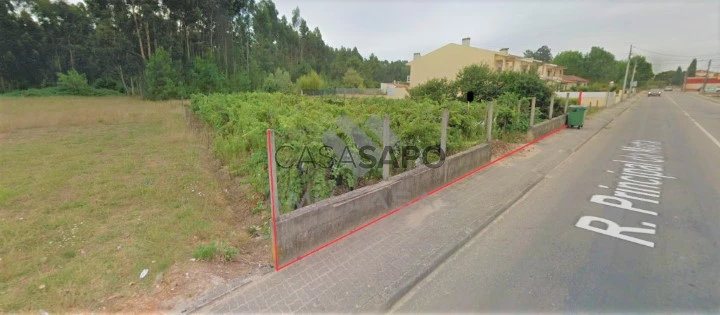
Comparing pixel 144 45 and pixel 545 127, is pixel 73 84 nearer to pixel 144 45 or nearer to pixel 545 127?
pixel 144 45

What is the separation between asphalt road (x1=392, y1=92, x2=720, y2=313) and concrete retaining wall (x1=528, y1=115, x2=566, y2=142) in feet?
14.5

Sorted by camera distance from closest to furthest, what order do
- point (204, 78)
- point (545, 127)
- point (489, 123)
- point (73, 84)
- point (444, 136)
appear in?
1. point (444, 136)
2. point (489, 123)
3. point (545, 127)
4. point (204, 78)
5. point (73, 84)

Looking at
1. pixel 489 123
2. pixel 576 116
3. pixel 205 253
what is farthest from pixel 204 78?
pixel 205 253

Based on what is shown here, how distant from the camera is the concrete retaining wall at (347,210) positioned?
311cm

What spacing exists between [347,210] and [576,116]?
48.1 ft

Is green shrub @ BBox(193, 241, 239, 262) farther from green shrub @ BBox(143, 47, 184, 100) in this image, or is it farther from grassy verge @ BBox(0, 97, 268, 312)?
green shrub @ BBox(143, 47, 184, 100)

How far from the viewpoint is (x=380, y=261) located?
10.6 feet

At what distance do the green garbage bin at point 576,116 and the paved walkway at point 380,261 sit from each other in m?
11.1

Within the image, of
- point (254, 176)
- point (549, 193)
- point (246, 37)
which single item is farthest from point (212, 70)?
point (549, 193)

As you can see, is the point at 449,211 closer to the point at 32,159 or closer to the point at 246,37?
the point at 32,159

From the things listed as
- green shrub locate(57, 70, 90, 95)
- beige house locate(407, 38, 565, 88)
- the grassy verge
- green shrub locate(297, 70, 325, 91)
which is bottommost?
the grassy verge

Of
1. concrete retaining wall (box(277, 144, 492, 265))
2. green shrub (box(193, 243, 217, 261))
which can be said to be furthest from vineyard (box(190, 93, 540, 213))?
green shrub (box(193, 243, 217, 261))

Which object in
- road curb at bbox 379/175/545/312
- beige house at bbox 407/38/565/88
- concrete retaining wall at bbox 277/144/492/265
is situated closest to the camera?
road curb at bbox 379/175/545/312

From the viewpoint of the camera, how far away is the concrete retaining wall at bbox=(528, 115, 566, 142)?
34.0ft
